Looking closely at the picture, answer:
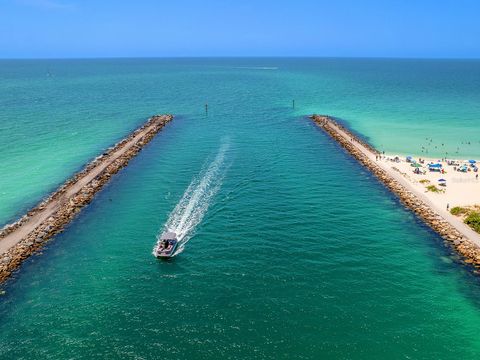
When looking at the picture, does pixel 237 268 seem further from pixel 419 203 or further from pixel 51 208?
pixel 419 203

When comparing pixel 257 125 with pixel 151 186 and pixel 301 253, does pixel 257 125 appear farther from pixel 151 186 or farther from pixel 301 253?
pixel 301 253

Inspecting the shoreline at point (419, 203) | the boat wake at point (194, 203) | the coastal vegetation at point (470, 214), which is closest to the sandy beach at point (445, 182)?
the shoreline at point (419, 203)

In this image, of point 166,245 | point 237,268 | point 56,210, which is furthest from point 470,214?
point 56,210

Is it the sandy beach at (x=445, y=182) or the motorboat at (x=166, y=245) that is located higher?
the sandy beach at (x=445, y=182)

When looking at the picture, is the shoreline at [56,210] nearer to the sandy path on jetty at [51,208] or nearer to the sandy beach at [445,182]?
the sandy path on jetty at [51,208]

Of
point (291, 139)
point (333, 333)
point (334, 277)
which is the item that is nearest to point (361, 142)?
point (291, 139)

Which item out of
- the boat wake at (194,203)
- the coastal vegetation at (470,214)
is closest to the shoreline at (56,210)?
the boat wake at (194,203)

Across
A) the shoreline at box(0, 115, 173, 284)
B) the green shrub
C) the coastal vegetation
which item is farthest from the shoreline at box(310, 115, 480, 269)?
the shoreline at box(0, 115, 173, 284)

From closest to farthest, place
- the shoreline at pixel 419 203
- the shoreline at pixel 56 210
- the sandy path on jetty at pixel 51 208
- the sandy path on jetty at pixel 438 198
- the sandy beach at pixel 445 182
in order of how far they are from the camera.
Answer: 1. the shoreline at pixel 56 210
2. the shoreline at pixel 419 203
3. the sandy path on jetty at pixel 51 208
4. the sandy path on jetty at pixel 438 198
5. the sandy beach at pixel 445 182

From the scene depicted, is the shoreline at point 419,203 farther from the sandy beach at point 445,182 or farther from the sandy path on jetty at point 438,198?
the sandy beach at point 445,182

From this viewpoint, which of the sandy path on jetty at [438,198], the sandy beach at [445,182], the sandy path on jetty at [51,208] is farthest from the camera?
the sandy beach at [445,182]

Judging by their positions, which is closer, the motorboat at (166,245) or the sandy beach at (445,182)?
the motorboat at (166,245)
